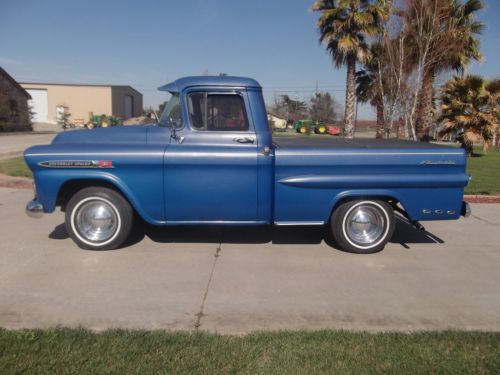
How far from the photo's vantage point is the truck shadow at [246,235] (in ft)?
17.9

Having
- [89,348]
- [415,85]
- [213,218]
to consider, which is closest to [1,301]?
[89,348]

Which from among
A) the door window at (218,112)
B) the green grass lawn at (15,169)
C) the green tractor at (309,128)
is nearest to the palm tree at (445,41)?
the door window at (218,112)

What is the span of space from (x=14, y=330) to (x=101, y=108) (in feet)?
195

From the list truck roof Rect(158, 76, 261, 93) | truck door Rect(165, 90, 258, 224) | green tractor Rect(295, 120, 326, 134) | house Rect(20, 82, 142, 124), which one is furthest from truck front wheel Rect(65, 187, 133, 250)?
house Rect(20, 82, 142, 124)

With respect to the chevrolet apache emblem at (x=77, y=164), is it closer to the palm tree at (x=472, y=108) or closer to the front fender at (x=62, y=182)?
the front fender at (x=62, y=182)

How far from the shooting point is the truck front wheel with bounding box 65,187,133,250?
4777 millimetres

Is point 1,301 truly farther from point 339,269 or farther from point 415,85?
point 415,85

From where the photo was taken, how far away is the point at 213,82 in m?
4.77

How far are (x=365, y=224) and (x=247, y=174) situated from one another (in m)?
1.62

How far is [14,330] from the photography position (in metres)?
3.11

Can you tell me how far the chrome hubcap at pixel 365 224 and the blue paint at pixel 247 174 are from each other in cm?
29

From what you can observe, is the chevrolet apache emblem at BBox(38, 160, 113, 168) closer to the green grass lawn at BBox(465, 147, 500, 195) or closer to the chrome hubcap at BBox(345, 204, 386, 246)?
the chrome hubcap at BBox(345, 204, 386, 246)

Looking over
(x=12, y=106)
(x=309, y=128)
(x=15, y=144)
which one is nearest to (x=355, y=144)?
(x=15, y=144)

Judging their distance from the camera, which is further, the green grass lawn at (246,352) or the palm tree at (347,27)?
the palm tree at (347,27)
